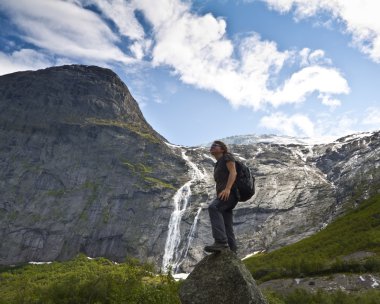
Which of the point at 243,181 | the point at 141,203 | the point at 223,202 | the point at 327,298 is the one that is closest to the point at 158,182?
the point at 141,203

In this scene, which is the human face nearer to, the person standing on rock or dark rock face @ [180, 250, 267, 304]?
the person standing on rock

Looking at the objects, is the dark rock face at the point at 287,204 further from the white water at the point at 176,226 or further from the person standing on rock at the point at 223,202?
the person standing on rock at the point at 223,202

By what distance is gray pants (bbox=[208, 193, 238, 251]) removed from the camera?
1463 cm

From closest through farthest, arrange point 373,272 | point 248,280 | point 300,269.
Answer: point 248,280
point 373,272
point 300,269

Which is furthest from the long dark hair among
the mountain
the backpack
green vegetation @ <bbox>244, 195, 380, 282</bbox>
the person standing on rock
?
the mountain

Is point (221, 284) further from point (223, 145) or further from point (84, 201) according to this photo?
point (84, 201)

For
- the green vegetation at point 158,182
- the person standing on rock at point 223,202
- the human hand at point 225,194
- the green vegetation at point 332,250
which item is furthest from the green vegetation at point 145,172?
the human hand at point 225,194

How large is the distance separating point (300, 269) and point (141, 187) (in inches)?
3573

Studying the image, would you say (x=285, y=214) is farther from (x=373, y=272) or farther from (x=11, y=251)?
(x=11, y=251)

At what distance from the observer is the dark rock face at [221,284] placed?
14.1 metres

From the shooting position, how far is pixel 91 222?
165 metres

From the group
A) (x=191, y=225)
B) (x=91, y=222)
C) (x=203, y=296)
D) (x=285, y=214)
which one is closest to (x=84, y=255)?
(x=91, y=222)

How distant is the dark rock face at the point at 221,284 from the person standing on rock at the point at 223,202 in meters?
0.57

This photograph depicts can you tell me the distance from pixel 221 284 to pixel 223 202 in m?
2.83
